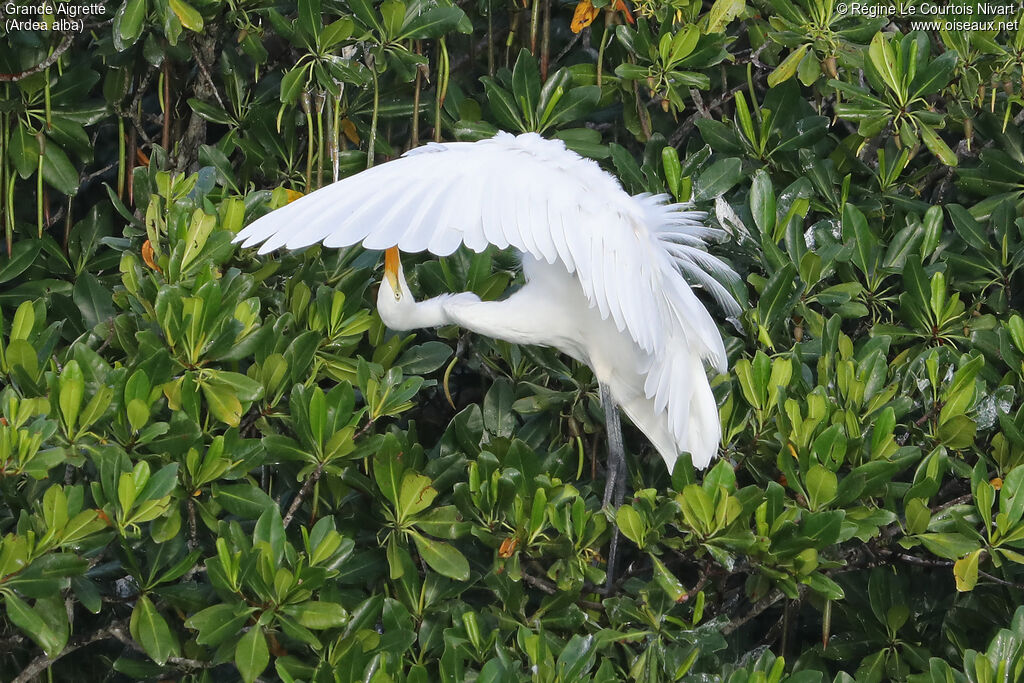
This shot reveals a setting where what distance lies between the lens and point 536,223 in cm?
198

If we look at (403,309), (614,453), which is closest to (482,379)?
(614,453)

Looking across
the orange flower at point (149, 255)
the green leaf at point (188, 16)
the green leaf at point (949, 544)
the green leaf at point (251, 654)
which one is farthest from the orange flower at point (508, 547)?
the green leaf at point (188, 16)

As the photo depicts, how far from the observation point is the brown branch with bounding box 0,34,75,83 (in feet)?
8.15

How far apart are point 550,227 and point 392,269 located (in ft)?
1.30

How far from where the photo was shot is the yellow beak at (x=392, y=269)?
2.22 metres

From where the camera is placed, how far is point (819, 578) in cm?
189

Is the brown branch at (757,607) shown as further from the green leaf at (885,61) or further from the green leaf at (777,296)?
the green leaf at (885,61)

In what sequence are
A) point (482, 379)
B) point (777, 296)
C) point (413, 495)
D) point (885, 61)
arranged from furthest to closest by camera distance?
1. point (482, 379)
2. point (885, 61)
3. point (777, 296)
4. point (413, 495)

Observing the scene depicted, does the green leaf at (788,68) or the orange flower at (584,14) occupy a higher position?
the orange flower at (584,14)

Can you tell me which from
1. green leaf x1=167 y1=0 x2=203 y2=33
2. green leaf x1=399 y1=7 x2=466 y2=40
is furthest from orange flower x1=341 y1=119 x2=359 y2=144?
green leaf x1=167 y1=0 x2=203 y2=33

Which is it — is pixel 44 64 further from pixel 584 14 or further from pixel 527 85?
pixel 584 14

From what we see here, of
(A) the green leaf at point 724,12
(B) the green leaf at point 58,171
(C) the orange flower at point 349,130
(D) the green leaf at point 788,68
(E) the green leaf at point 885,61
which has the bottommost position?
(B) the green leaf at point 58,171

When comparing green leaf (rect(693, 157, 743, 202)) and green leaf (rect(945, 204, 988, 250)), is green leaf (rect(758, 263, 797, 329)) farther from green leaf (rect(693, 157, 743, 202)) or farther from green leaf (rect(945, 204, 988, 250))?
green leaf (rect(945, 204, 988, 250))

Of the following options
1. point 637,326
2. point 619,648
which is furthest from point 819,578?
point 637,326
